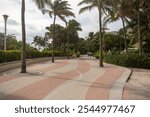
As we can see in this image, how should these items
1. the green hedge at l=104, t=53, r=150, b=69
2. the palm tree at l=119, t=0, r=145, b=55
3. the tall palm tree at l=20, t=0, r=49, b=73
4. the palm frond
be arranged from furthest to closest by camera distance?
the palm frond, the palm tree at l=119, t=0, r=145, b=55, the green hedge at l=104, t=53, r=150, b=69, the tall palm tree at l=20, t=0, r=49, b=73

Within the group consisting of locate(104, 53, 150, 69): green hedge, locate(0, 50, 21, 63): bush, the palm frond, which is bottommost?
locate(104, 53, 150, 69): green hedge

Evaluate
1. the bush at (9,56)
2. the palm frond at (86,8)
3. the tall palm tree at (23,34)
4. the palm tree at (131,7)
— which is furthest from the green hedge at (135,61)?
the tall palm tree at (23,34)

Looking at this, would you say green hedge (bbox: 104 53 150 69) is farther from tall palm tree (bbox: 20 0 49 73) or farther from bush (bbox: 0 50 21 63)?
tall palm tree (bbox: 20 0 49 73)

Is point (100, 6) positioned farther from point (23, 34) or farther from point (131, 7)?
point (23, 34)

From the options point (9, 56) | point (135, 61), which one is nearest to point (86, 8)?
point (135, 61)

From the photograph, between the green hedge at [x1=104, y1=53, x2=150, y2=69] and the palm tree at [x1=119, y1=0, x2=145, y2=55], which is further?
the palm tree at [x1=119, y1=0, x2=145, y2=55]

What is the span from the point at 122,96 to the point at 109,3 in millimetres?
22371

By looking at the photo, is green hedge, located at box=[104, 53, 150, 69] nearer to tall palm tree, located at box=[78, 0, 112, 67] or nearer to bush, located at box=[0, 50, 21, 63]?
tall palm tree, located at box=[78, 0, 112, 67]

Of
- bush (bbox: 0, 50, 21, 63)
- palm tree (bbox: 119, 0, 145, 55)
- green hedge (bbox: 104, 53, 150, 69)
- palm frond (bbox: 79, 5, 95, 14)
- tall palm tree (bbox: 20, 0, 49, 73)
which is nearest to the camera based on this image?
tall palm tree (bbox: 20, 0, 49, 73)

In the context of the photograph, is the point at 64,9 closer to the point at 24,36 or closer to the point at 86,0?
the point at 86,0

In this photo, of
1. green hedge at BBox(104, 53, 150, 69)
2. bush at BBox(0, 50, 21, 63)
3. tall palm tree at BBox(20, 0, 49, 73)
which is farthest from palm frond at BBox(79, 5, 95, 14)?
tall palm tree at BBox(20, 0, 49, 73)

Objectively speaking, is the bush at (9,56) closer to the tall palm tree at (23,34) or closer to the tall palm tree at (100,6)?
the tall palm tree at (23,34)

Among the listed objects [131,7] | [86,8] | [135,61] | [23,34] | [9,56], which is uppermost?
[131,7]

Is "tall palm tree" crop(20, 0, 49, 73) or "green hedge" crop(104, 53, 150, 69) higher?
"tall palm tree" crop(20, 0, 49, 73)
